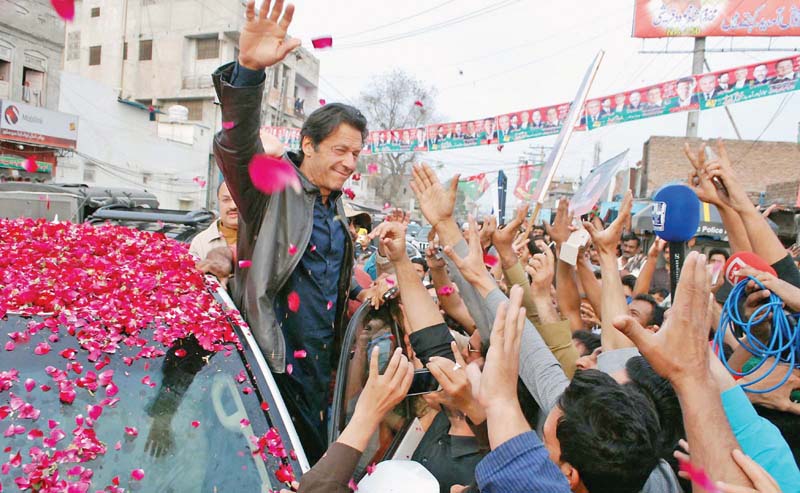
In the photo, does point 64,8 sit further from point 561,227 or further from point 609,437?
point 609,437

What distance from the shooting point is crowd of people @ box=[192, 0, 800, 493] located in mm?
1520

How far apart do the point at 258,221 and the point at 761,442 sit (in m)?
1.91

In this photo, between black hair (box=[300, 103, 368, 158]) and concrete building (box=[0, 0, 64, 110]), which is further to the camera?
concrete building (box=[0, 0, 64, 110])

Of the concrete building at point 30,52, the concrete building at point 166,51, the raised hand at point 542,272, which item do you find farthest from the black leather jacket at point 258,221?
the concrete building at point 166,51

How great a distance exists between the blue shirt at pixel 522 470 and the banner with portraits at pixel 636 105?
306 inches

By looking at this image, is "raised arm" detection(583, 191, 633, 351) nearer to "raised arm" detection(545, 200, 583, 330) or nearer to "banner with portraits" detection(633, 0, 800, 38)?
"raised arm" detection(545, 200, 583, 330)

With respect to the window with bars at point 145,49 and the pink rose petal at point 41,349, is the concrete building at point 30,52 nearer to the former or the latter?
the window with bars at point 145,49

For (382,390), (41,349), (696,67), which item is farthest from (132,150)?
(382,390)

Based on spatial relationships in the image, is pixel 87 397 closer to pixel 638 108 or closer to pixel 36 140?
pixel 638 108

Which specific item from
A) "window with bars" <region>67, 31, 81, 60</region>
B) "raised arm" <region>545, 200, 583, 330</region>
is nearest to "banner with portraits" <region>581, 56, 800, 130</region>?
"raised arm" <region>545, 200, 583, 330</region>

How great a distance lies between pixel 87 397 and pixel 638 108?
13.3 meters

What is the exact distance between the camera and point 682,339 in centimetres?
151

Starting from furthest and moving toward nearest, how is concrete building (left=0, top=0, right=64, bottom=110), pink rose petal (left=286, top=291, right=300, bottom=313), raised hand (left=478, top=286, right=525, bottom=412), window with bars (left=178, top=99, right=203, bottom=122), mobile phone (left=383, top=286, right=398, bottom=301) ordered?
window with bars (left=178, top=99, right=203, bottom=122), concrete building (left=0, top=0, right=64, bottom=110), mobile phone (left=383, top=286, right=398, bottom=301), pink rose petal (left=286, top=291, right=300, bottom=313), raised hand (left=478, top=286, right=525, bottom=412)

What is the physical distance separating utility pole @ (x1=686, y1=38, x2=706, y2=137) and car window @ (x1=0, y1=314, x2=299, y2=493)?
1598 centimetres
